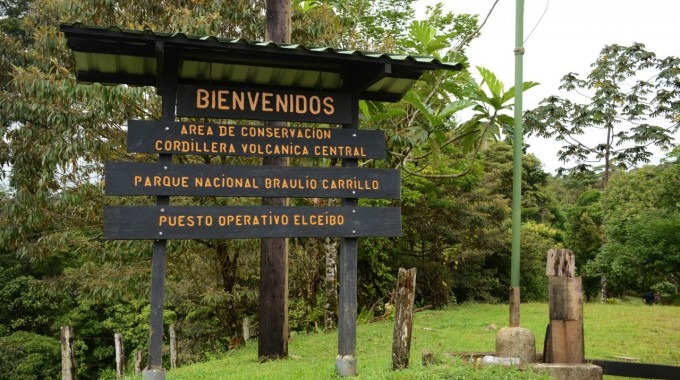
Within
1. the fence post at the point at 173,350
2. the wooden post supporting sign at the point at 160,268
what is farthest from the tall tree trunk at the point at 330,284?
the wooden post supporting sign at the point at 160,268

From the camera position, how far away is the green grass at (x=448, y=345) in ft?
20.1

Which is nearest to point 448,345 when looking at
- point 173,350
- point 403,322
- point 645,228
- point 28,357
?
point 403,322

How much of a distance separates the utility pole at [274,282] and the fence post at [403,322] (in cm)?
349

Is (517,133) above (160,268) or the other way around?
above

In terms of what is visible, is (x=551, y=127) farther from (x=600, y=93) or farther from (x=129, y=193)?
(x=129, y=193)

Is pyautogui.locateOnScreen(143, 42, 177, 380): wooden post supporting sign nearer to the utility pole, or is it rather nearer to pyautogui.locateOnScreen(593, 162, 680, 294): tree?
the utility pole

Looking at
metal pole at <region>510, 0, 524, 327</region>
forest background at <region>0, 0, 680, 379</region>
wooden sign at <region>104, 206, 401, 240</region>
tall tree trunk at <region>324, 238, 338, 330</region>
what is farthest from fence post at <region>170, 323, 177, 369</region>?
metal pole at <region>510, 0, 524, 327</region>

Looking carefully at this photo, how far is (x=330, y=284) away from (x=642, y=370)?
7.60m

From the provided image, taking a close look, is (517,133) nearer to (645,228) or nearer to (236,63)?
(236,63)

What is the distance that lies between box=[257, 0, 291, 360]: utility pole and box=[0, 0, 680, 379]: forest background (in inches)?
52.0

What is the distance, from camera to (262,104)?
20.7ft

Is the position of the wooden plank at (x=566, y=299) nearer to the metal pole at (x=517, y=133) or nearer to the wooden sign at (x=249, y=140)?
the metal pole at (x=517, y=133)

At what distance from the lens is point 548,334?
20.7 feet

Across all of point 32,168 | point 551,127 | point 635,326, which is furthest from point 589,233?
point 32,168
